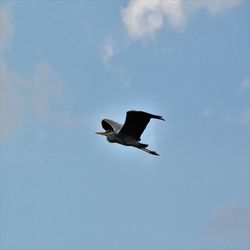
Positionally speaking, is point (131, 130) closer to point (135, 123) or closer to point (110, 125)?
point (135, 123)

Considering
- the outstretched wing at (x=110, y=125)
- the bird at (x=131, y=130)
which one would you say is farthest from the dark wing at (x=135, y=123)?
the outstretched wing at (x=110, y=125)

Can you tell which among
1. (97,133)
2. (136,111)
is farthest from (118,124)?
(136,111)

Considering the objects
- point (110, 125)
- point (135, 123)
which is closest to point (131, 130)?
point (135, 123)

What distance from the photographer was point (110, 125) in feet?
199

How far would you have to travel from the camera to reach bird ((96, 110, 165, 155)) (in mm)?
54341

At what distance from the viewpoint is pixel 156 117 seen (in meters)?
51.6

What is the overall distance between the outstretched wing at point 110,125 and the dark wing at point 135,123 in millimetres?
2642

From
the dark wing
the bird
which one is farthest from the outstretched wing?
the dark wing

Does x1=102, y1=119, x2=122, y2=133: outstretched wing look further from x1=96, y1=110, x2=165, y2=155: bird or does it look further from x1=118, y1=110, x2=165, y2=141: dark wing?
x1=118, y1=110, x2=165, y2=141: dark wing

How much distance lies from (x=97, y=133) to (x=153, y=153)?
6.15m

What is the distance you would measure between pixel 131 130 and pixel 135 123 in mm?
1141

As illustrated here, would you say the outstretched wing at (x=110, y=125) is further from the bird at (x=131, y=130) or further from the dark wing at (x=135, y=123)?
the dark wing at (x=135, y=123)

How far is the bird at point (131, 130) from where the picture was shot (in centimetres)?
5434

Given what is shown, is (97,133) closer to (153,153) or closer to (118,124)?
(118,124)
